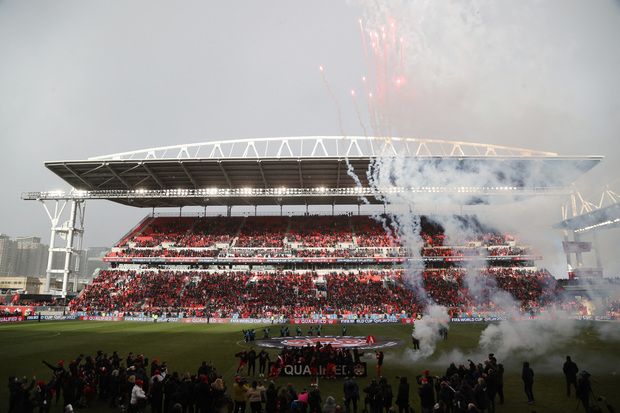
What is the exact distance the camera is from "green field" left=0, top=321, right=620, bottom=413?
1622 cm

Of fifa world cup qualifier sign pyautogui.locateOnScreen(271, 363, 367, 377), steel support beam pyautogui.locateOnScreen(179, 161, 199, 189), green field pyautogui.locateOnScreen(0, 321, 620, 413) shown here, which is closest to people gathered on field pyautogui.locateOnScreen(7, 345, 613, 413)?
green field pyautogui.locateOnScreen(0, 321, 620, 413)

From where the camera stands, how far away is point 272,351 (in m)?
26.9

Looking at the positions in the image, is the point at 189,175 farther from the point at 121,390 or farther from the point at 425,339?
the point at 121,390

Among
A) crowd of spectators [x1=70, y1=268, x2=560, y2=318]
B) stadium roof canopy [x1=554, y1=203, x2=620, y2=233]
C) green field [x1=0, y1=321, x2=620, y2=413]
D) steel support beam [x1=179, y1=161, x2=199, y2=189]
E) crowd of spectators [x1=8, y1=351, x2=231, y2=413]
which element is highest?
steel support beam [x1=179, y1=161, x2=199, y2=189]

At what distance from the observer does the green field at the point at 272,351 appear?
1622cm

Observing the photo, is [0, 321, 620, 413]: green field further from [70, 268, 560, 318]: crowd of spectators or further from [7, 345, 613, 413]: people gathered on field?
[70, 268, 560, 318]: crowd of spectators

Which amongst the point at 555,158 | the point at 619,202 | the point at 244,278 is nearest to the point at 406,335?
the point at 619,202

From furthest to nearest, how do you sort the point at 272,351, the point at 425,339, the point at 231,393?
the point at 425,339 → the point at 272,351 → the point at 231,393

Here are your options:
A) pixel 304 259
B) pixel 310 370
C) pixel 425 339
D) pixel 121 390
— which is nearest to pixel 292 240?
pixel 304 259

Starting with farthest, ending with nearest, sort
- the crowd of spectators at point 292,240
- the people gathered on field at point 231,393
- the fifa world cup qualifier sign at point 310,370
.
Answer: the crowd of spectators at point 292,240 → the fifa world cup qualifier sign at point 310,370 → the people gathered on field at point 231,393

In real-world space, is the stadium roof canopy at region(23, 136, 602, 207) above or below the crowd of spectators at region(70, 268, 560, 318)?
above

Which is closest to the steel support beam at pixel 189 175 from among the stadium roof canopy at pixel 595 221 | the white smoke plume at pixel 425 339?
the white smoke plume at pixel 425 339

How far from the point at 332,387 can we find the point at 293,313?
1362 inches

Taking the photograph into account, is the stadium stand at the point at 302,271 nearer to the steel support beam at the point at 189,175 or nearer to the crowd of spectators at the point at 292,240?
the crowd of spectators at the point at 292,240
